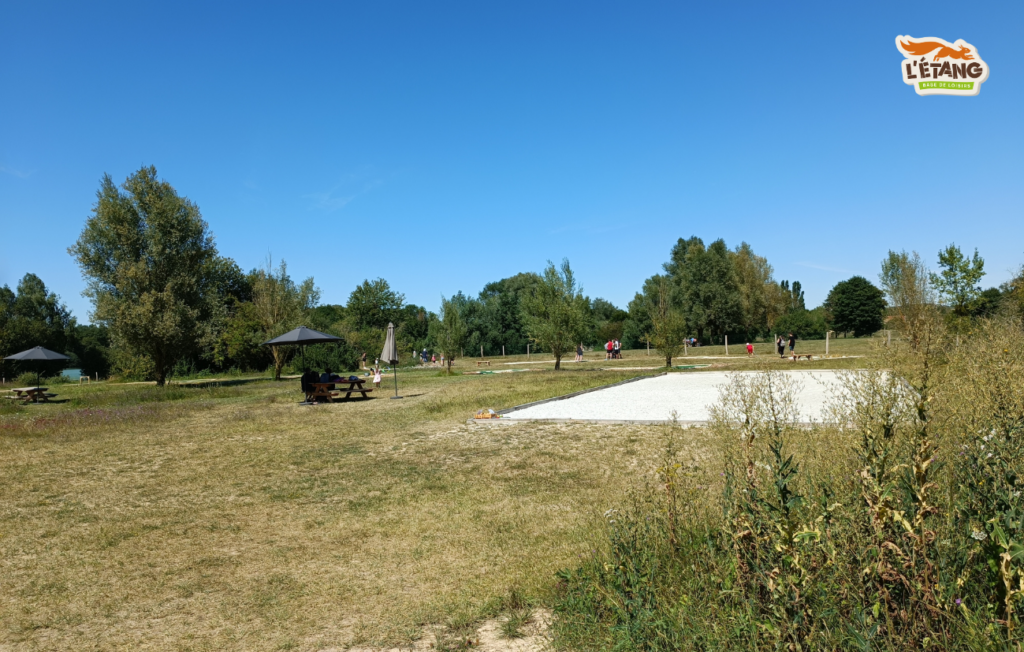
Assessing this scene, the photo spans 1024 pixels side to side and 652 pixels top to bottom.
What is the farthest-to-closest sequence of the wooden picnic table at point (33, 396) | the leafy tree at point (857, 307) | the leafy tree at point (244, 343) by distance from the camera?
the leafy tree at point (857, 307), the leafy tree at point (244, 343), the wooden picnic table at point (33, 396)

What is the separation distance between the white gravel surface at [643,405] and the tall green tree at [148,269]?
66.6ft

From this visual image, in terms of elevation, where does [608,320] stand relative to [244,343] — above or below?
above

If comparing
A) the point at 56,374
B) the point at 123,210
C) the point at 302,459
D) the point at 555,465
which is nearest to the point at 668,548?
the point at 555,465

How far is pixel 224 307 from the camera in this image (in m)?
29.7

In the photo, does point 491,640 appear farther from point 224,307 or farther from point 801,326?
point 801,326

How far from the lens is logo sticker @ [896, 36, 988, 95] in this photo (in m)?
7.63

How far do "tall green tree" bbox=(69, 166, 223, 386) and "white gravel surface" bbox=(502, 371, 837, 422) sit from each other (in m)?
20.3

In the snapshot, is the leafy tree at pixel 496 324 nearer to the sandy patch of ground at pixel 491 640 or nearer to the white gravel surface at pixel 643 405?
the white gravel surface at pixel 643 405

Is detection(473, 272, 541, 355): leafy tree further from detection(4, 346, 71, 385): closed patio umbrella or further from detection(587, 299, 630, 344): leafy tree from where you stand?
detection(4, 346, 71, 385): closed patio umbrella

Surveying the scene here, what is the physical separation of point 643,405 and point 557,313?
13.0m

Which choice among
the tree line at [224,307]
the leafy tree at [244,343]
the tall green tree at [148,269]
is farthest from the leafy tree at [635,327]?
the tall green tree at [148,269]

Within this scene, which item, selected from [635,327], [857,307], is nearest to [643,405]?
[635,327]

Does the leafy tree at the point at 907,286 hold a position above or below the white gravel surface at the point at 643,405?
above

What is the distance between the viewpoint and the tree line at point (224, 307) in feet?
85.9
